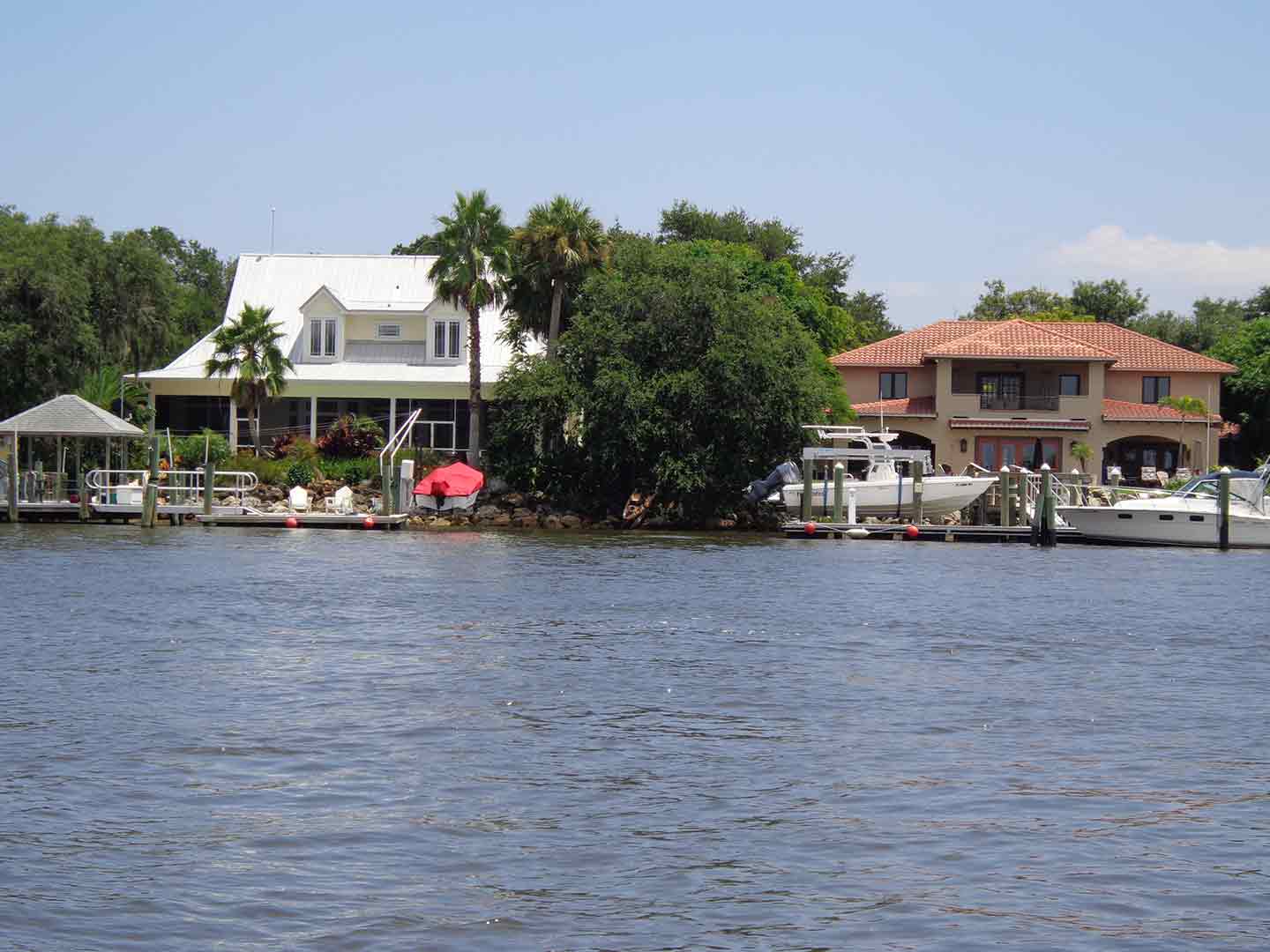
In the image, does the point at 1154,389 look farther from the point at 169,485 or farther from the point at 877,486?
the point at 169,485

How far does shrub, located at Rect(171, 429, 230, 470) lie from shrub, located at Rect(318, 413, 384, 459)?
3.36m

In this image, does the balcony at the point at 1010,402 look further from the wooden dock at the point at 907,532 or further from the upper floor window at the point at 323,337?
the upper floor window at the point at 323,337

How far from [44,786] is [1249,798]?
10529 millimetres

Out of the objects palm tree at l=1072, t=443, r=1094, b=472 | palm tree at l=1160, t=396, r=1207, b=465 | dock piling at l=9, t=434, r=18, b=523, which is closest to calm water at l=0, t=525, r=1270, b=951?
dock piling at l=9, t=434, r=18, b=523

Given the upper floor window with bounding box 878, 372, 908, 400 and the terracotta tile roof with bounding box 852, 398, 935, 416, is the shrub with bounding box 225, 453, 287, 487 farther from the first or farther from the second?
the upper floor window with bounding box 878, 372, 908, 400

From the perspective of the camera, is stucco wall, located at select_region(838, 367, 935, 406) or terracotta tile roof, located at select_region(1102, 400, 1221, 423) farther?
stucco wall, located at select_region(838, 367, 935, 406)

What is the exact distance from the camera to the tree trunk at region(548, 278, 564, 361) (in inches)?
2200

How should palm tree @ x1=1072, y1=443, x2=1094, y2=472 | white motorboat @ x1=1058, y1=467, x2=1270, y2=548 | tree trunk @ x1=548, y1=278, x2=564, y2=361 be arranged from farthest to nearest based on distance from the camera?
1. palm tree @ x1=1072, y1=443, x2=1094, y2=472
2. tree trunk @ x1=548, y1=278, x2=564, y2=361
3. white motorboat @ x1=1058, y1=467, x2=1270, y2=548

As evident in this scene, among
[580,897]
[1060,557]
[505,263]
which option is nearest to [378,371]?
[505,263]

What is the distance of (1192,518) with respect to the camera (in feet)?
153

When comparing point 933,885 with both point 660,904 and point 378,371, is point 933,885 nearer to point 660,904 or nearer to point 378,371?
point 660,904

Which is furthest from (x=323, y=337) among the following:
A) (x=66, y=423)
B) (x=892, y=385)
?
(x=892, y=385)

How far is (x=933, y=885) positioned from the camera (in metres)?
11.2

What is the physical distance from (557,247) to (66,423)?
17387mm
